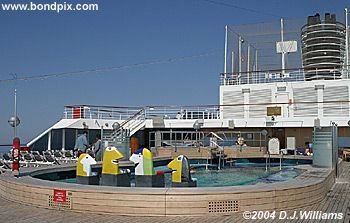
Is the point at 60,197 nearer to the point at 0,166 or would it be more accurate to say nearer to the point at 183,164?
the point at 183,164

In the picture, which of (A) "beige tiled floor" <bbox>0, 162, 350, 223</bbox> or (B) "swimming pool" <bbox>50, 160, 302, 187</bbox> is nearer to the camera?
(A) "beige tiled floor" <bbox>0, 162, 350, 223</bbox>

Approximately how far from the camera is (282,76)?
20.6m

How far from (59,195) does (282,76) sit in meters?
16.5

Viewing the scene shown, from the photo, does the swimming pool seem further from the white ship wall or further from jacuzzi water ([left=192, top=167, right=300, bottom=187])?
the white ship wall

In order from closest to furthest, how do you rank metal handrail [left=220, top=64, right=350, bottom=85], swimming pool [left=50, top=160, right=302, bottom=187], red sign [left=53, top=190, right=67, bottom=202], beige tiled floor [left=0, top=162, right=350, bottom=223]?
1. beige tiled floor [left=0, top=162, right=350, bottom=223]
2. red sign [left=53, top=190, right=67, bottom=202]
3. swimming pool [left=50, top=160, right=302, bottom=187]
4. metal handrail [left=220, top=64, right=350, bottom=85]

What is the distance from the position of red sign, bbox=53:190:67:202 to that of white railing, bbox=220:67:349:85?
1606 cm

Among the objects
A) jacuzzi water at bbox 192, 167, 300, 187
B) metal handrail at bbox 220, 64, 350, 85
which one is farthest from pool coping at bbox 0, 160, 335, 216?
metal handrail at bbox 220, 64, 350, 85

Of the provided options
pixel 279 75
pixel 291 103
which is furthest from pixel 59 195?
pixel 279 75

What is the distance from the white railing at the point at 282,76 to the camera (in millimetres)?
20344

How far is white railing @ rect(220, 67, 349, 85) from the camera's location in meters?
20.3

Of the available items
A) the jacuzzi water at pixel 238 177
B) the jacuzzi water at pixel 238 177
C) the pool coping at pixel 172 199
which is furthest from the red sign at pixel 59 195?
the jacuzzi water at pixel 238 177

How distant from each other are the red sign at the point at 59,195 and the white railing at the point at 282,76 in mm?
16063

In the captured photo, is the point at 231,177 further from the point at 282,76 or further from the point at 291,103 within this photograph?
the point at 282,76

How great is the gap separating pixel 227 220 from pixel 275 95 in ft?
50.3
